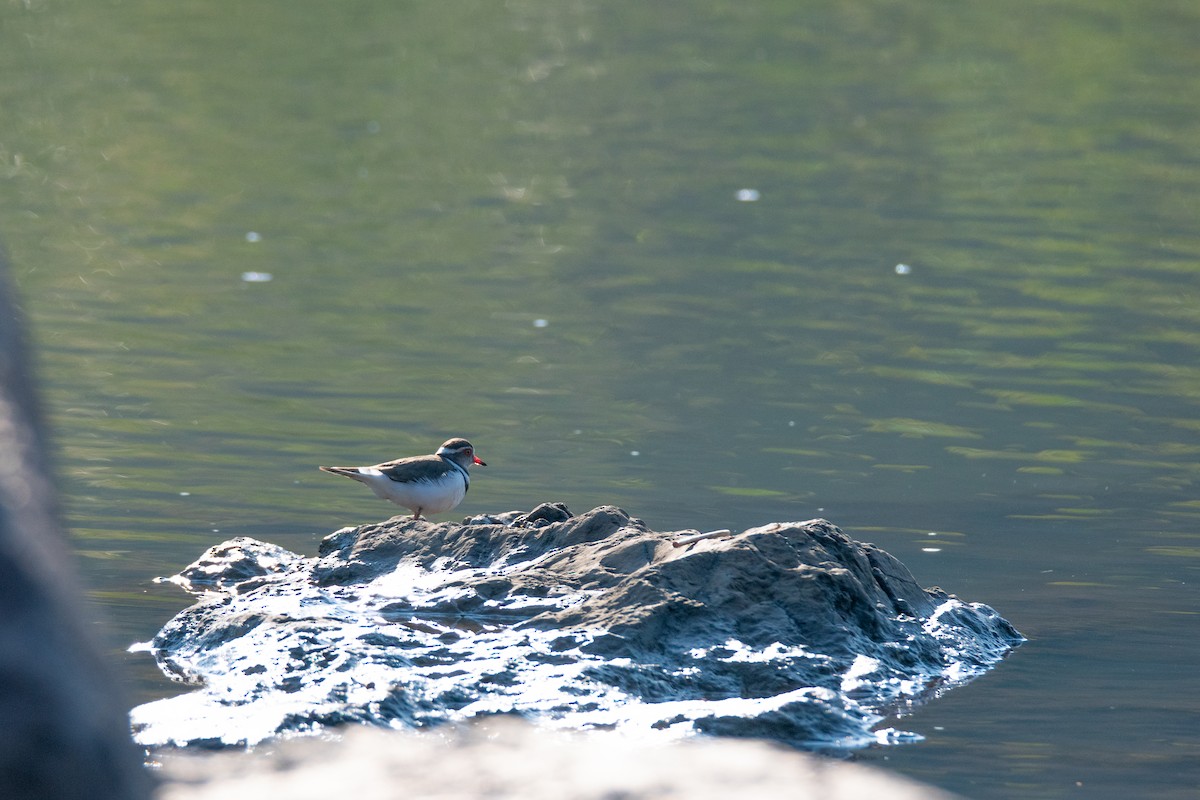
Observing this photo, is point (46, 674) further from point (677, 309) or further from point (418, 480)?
point (677, 309)

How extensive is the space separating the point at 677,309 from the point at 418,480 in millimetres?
7460

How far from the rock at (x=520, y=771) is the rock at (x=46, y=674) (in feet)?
11.7

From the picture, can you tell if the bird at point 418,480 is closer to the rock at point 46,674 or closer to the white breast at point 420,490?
the white breast at point 420,490

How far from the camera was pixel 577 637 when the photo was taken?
6.51 meters

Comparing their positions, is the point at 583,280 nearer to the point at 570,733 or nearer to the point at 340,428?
the point at 340,428

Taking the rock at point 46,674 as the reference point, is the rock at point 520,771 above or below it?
below

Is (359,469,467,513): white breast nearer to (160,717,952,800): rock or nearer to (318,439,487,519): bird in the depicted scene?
(318,439,487,519): bird

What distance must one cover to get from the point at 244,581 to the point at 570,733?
2.45 meters

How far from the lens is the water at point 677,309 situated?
29.0ft

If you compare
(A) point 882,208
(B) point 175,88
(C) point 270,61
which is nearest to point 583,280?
(A) point 882,208

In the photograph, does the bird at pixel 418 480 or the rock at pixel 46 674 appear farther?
the bird at pixel 418 480

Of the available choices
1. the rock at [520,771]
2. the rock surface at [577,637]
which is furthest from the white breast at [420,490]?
the rock at [520,771]

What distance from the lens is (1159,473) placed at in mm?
10938

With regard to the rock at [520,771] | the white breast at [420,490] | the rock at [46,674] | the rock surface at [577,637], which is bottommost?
the rock at [520,771]
